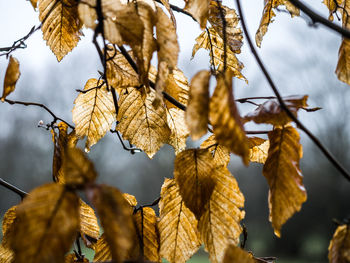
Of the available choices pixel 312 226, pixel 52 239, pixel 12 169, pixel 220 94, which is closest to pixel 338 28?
pixel 220 94

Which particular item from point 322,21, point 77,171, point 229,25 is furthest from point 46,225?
point 229,25

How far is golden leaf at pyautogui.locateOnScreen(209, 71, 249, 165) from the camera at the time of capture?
20 centimetres

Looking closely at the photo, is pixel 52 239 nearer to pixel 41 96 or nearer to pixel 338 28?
pixel 338 28

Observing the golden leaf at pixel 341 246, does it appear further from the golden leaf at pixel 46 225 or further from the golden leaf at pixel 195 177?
the golden leaf at pixel 46 225

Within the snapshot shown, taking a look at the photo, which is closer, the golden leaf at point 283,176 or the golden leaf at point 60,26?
the golden leaf at point 283,176

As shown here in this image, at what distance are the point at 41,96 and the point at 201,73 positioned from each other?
14487mm

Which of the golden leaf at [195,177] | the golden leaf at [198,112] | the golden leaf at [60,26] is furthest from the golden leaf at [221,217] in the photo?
the golden leaf at [60,26]

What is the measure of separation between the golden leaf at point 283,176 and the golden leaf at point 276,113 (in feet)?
0.10

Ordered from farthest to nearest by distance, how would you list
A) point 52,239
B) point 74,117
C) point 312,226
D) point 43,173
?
point 43,173
point 312,226
point 74,117
point 52,239

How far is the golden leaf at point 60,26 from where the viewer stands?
1.27 feet

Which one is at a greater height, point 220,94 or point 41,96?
point 41,96

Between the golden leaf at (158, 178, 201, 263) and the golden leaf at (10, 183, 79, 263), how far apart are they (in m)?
0.16

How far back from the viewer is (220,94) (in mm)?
217

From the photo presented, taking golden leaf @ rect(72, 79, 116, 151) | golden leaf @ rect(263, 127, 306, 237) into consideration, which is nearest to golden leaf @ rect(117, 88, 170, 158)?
golden leaf @ rect(72, 79, 116, 151)
